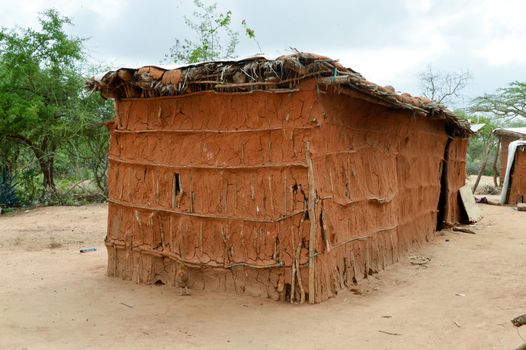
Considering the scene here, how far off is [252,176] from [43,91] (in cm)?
1195

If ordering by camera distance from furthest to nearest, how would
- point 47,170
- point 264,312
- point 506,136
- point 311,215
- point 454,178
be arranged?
point 506,136 < point 47,170 < point 454,178 < point 311,215 < point 264,312

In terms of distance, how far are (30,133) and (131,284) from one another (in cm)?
1022

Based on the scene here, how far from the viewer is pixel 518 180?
16.7m

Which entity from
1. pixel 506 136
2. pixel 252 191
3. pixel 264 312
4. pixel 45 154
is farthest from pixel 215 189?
pixel 506 136

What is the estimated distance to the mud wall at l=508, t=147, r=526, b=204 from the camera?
16.4m

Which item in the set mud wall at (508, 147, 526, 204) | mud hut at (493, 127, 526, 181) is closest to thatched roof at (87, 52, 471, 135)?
mud wall at (508, 147, 526, 204)

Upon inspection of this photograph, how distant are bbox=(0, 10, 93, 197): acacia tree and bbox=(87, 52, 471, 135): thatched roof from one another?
8589 mm

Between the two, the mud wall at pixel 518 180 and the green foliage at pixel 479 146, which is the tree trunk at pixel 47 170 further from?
the green foliage at pixel 479 146

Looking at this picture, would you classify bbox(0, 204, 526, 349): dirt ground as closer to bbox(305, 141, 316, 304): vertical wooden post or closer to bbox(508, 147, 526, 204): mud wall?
bbox(305, 141, 316, 304): vertical wooden post

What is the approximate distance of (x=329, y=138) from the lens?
6102mm

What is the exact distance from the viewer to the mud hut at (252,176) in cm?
575

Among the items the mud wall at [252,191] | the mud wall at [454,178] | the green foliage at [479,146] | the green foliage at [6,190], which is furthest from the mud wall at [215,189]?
the green foliage at [479,146]

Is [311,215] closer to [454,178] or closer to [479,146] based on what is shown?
[454,178]

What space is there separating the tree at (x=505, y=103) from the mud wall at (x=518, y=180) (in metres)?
10.8
